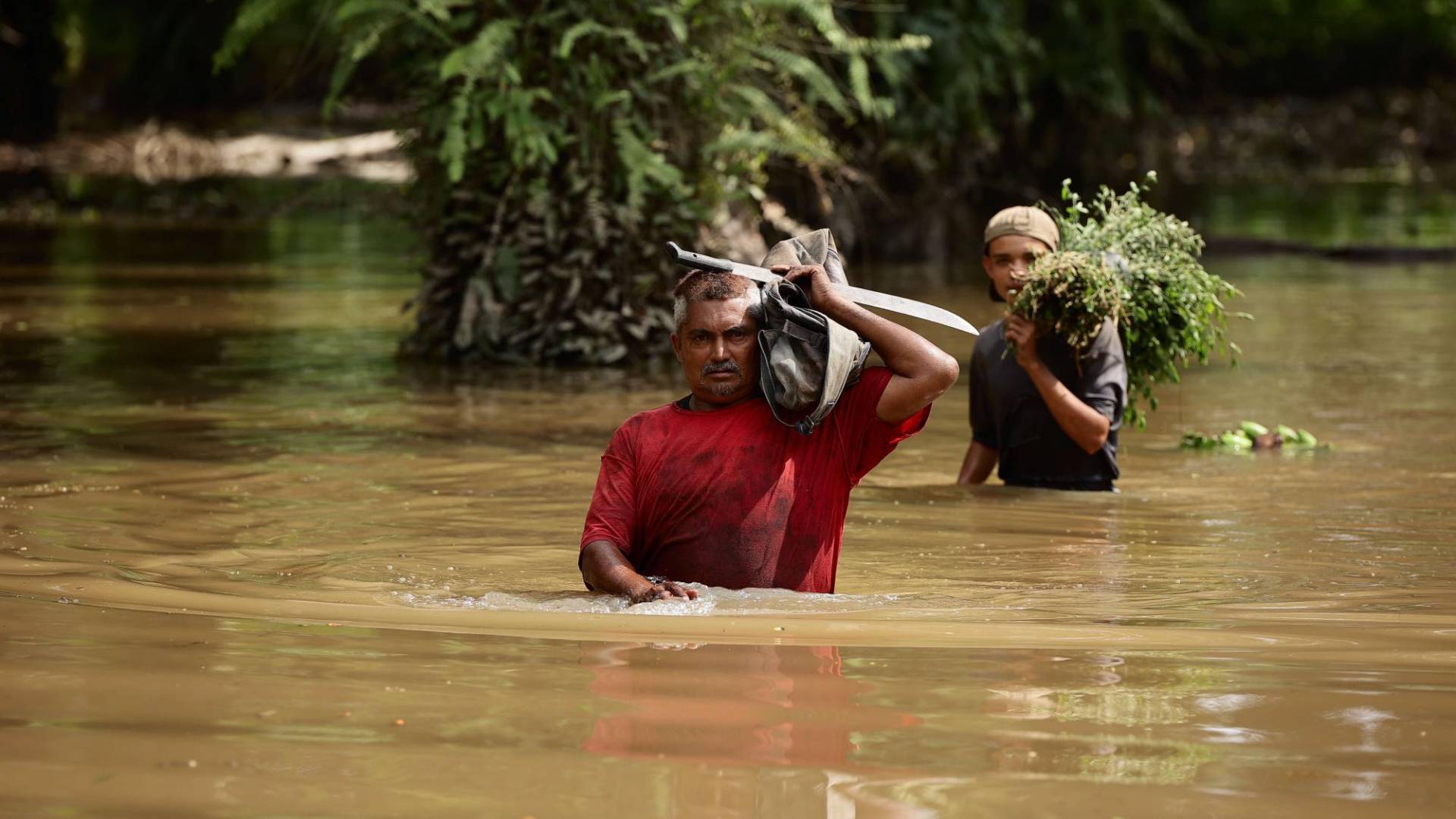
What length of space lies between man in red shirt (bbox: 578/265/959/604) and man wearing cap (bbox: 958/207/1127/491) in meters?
2.64

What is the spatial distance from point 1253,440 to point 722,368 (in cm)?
563

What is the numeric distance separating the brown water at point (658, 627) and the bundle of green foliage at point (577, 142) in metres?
1.32

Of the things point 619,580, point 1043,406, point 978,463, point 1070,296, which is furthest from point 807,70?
point 619,580

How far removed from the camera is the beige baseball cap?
8812 millimetres

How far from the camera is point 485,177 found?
564 inches

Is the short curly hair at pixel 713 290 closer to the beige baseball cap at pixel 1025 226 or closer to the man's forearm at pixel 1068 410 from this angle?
the man's forearm at pixel 1068 410

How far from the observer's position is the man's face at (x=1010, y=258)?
8773 mm

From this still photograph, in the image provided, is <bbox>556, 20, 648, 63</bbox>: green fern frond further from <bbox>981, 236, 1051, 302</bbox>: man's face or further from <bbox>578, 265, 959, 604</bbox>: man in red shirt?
<bbox>578, 265, 959, 604</bbox>: man in red shirt

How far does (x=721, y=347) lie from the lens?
591 centimetres

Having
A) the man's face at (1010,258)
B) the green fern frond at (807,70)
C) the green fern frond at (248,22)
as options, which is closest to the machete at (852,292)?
the man's face at (1010,258)

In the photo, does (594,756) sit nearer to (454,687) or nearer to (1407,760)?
(454,687)

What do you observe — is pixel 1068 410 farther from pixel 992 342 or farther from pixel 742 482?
pixel 742 482

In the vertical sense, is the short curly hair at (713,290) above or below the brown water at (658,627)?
above

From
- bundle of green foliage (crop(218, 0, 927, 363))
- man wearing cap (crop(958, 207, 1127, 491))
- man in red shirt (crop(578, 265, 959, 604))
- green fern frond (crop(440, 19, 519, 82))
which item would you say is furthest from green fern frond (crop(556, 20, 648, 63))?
man in red shirt (crop(578, 265, 959, 604))
